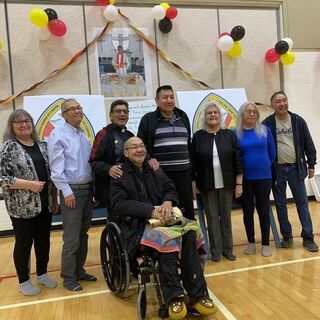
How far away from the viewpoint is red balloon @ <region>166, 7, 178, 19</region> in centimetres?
511

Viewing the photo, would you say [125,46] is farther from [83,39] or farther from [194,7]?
[194,7]

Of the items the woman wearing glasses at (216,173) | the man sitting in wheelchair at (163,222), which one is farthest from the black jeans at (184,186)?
the man sitting in wheelchair at (163,222)

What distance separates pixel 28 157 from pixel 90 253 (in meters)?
1.53

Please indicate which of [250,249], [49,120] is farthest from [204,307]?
[49,120]

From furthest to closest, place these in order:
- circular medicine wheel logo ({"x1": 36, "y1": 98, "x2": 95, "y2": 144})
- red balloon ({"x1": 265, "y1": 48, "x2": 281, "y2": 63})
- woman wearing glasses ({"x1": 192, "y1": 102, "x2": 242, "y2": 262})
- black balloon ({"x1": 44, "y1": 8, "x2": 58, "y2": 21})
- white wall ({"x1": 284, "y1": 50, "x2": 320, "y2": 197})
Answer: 1. white wall ({"x1": 284, "y1": 50, "x2": 320, "y2": 197})
2. red balloon ({"x1": 265, "y1": 48, "x2": 281, "y2": 63})
3. circular medicine wheel logo ({"x1": 36, "y1": 98, "x2": 95, "y2": 144})
4. black balloon ({"x1": 44, "y1": 8, "x2": 58, "y2": 21})
5. woman wearing glasses ({"x1": 192, "y1": 102, "x2": 242, "y2": 262})

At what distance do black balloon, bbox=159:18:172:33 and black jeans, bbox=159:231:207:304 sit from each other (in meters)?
3.64

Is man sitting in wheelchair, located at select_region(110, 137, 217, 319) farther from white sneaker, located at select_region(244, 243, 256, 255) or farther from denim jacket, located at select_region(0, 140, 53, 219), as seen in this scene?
white sneaker, located at select_region(244, 243, 256, 255)

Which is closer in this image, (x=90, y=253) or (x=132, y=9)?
(x=90, y=253)

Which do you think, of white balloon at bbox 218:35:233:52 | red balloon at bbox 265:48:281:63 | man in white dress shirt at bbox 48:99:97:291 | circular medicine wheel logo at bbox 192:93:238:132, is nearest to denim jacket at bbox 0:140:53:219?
man in white dress shirt at bbox 48:99:97:291

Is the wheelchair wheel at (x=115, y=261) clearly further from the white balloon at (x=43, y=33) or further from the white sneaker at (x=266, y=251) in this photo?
the white balloon at (x=43, y=33)

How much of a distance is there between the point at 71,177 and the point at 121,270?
2.56ft

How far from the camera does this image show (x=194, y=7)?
17.7 ft

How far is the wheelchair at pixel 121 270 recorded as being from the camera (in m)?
2.21

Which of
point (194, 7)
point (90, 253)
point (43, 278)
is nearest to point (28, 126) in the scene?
point (43, 278)
